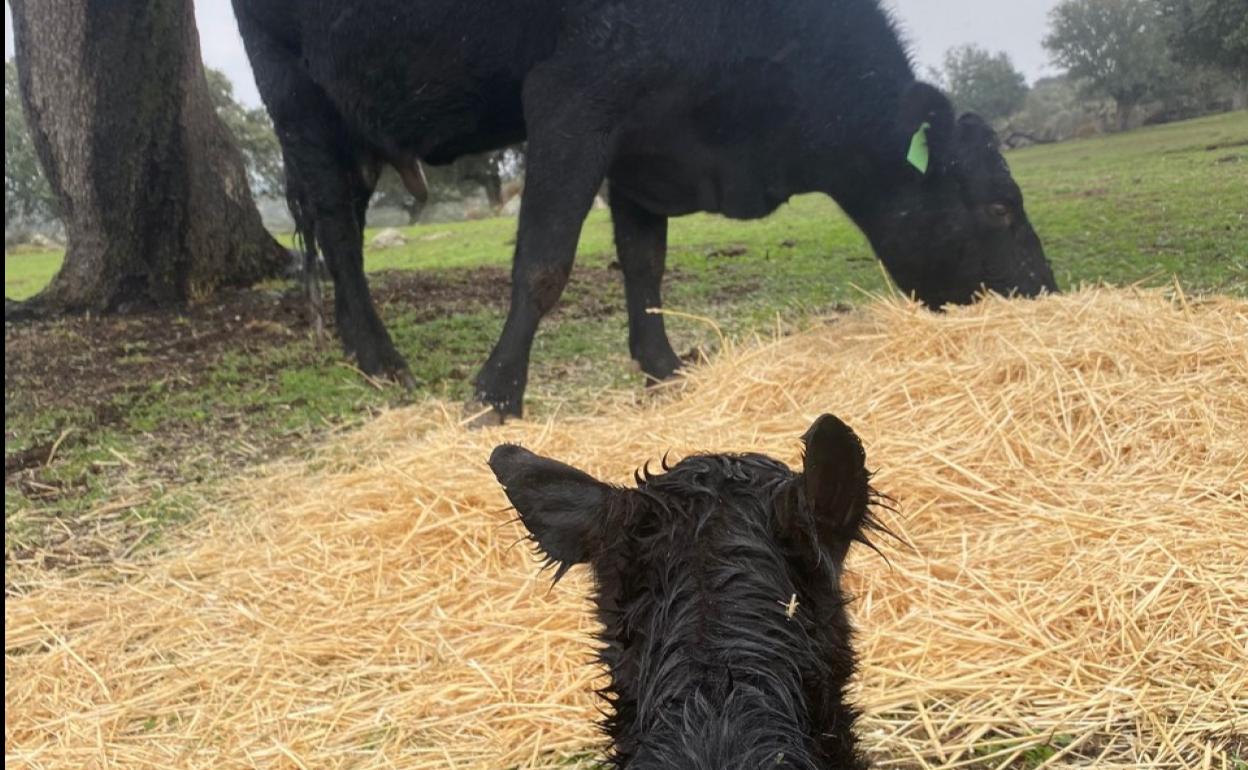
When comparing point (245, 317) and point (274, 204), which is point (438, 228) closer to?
point (274, 204)

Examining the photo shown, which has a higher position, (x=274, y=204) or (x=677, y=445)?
(x=274, y=204)

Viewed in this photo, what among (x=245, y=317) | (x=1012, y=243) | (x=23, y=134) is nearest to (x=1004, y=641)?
(x=1012, y=243)

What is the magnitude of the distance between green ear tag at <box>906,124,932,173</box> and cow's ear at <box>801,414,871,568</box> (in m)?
4.98

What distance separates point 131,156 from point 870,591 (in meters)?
9.68

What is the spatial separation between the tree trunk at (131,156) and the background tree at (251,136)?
260mm

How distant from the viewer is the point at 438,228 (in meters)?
22.7

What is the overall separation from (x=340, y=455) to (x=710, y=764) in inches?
169

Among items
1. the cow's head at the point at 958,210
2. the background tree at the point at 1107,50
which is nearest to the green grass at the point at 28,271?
the cow's head at the point at 958,210

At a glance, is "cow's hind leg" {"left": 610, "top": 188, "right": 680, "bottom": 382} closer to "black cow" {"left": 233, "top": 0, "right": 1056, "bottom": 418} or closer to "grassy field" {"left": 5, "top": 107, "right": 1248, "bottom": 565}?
"black cow" {"left": 233, "top": 0, "right": 1056, "bottom": 418}

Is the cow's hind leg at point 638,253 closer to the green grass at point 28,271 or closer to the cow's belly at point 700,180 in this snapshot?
the cow's belly at point 700,180


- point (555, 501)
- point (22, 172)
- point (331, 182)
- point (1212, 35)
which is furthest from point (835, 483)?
point (22, 172)

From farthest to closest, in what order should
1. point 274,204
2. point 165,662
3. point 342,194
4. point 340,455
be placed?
point 274,204
point 342,194
point 340,455
point 165,662

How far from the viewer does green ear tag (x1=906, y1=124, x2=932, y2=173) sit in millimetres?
5930

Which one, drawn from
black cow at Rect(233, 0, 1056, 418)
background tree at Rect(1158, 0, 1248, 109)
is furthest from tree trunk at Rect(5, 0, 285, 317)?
background tree at Rect(1158, 0, 1248, 109)
